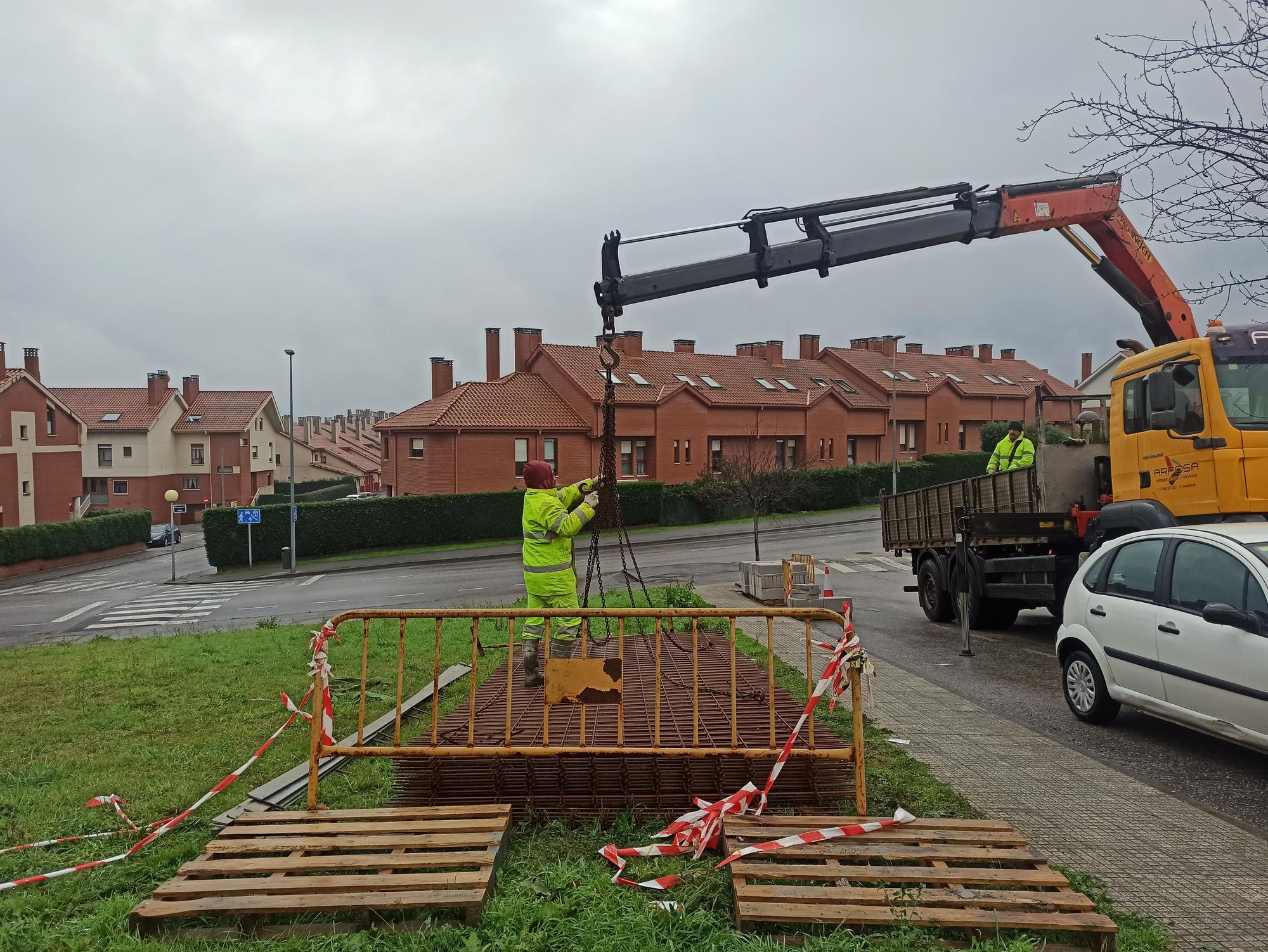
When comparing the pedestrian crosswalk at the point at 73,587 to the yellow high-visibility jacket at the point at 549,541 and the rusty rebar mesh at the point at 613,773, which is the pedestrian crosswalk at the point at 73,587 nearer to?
the yellow high-visibility jacket at the point at 549,541

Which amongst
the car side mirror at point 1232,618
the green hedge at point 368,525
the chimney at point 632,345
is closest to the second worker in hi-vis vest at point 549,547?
the car side mirror at point 1232,618

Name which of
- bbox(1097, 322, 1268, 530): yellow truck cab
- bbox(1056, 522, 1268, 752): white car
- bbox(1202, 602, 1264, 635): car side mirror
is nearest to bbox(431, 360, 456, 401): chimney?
bbox(1097, 322, 1268, 530): yellow truck cab

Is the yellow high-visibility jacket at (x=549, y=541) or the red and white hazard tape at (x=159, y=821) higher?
the yellow high-visibility jacket at (x=549, y=541)

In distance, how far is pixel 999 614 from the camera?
13.1m

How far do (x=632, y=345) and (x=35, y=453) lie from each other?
29.7 metres

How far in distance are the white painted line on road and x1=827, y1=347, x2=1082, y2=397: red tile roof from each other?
3664 centimetres

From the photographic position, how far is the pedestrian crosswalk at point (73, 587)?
96.6 ft

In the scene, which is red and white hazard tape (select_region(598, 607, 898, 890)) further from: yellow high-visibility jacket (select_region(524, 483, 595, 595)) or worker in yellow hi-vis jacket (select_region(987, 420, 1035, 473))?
worker in yellow hi-vis jacket (select_region(987, 420, 1035, 473))

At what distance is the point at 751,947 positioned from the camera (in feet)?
11.7

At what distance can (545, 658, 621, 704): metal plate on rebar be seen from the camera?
5133mm

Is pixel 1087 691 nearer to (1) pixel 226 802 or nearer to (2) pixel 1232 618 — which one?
(2) pixel 1232 618

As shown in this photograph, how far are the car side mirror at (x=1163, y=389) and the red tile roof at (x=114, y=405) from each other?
2481 inches

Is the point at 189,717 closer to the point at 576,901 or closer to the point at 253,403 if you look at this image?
the point at 576,901

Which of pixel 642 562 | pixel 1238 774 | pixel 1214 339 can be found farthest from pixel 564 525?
pixel 642 562
